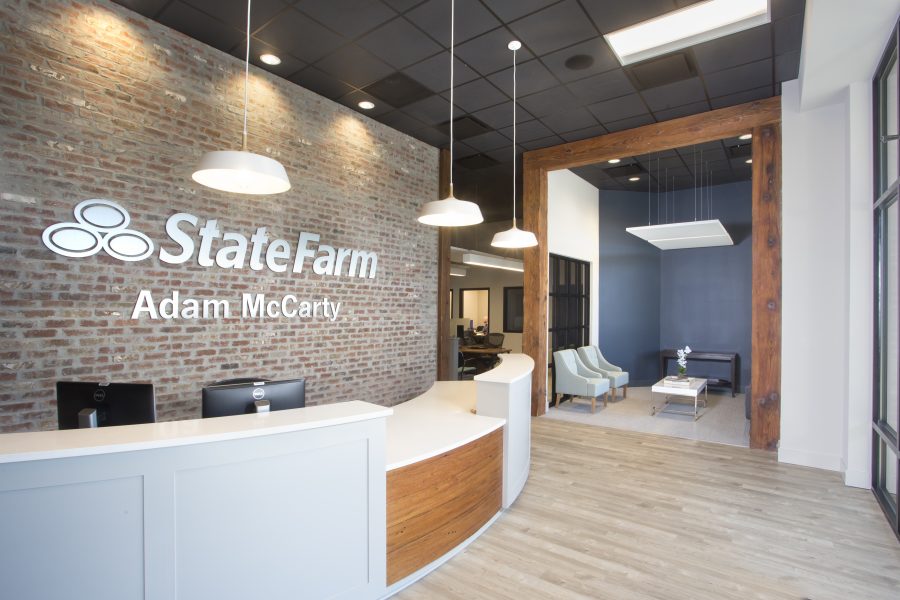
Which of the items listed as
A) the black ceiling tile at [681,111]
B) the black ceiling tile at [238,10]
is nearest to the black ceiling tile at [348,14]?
the black ceiling tile at [238,10]

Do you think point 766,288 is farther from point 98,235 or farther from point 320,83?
point 98,235

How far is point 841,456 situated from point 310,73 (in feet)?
20.6

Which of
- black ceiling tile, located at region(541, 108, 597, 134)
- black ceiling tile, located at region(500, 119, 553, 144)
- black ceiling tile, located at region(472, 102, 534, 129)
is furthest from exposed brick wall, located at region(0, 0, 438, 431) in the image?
black ceiling tile, located at region(541, 108, 597, 134)

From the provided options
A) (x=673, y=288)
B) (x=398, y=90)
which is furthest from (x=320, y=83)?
(x=673, y=288)

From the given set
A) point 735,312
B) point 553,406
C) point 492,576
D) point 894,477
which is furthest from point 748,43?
point 735,312

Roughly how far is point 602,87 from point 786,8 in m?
1.59

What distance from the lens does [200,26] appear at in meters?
3.69

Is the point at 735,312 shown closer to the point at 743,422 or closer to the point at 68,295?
the point at 743,422

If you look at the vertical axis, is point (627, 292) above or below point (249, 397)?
above

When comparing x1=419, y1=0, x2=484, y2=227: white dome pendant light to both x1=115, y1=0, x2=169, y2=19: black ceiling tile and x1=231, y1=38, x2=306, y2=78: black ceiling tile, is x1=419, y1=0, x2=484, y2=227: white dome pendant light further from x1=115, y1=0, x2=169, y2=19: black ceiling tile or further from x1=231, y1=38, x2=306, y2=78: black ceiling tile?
x1=115, y1=0, x2=169, y2=19: black ceiling tile

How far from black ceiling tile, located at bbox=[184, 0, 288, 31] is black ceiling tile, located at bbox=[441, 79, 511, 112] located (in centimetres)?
188

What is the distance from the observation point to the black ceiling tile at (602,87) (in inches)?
179

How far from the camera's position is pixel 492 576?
2682mm

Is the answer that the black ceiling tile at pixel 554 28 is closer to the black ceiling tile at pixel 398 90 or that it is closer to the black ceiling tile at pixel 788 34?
the black ceiling tile at pixel 398 90
